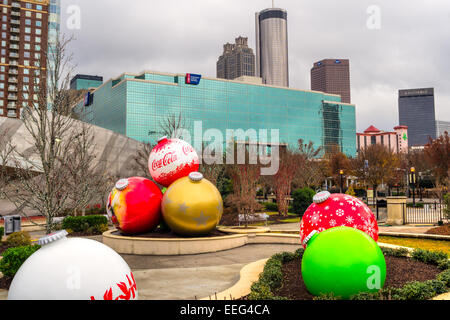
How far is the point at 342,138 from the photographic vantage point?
443ft

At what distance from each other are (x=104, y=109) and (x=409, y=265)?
10712 centimetres

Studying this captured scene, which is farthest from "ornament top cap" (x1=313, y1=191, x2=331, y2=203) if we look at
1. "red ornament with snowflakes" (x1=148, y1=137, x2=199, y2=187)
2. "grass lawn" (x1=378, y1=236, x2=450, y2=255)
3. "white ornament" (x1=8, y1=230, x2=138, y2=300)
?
"red ornament with snowflakes" (x1=148, y1=137, x2=199, y2=187)

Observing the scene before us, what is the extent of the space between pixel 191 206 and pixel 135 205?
2.33 m

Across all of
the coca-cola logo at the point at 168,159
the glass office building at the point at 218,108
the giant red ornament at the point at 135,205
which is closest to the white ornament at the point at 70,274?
the giant red ornament at the point at 135,205

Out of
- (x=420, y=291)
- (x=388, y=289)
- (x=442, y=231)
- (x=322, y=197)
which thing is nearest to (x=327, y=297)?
(x=388, y=289)

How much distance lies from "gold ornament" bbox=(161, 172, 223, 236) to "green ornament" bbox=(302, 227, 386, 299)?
7522 millimetres

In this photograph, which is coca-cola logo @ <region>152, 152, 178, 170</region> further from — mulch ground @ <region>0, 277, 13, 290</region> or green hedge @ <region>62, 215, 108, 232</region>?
green hedge @ <region>62, 215, 108, 232</region>

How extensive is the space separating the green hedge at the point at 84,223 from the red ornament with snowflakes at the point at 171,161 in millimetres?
8471

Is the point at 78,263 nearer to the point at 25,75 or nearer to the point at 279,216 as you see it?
the point at 279,216

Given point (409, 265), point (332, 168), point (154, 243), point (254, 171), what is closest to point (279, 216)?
point (254, 171)

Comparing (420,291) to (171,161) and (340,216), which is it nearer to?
(340,216)

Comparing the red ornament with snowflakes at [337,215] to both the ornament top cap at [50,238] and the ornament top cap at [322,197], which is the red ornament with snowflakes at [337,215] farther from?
the ornament top cap at [50,238]

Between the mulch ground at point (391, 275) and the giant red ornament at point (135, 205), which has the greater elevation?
the giant red ornament at point (135, 205)

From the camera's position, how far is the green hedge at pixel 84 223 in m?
21.0
